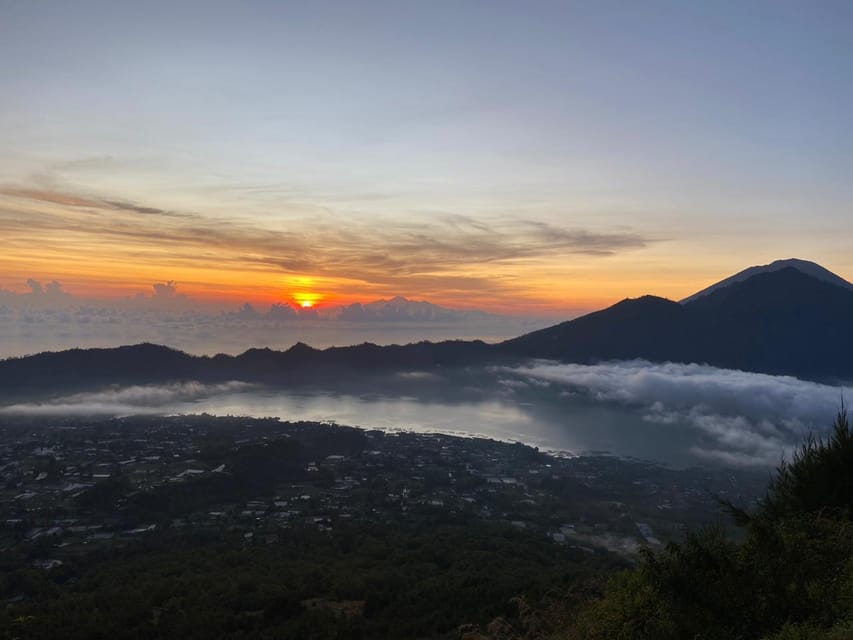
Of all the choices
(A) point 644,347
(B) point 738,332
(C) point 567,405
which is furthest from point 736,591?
(B) point 738,332

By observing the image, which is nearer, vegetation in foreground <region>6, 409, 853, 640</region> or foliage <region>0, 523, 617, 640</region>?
Answer: vegetation in foreground <region>6, 409, 853, 640</region>

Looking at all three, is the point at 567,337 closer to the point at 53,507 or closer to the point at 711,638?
the point at 53,507

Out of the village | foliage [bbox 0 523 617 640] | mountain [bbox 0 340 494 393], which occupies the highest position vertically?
mountain [bbox 0 340 494 393]

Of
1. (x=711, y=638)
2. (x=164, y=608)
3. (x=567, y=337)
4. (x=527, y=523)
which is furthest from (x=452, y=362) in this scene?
(x=711, y=638)

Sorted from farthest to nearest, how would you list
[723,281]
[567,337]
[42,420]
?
[723,281] < [567,337] < [42,420]

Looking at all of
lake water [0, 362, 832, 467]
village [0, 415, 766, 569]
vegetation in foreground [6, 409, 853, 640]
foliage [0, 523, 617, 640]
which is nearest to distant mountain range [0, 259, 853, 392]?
lake water [0, 362, 832, 467]

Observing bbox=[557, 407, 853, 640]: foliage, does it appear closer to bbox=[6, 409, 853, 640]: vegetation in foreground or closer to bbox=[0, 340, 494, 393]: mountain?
bbox=[6, 409, 853, 640]: vegetation in foreground

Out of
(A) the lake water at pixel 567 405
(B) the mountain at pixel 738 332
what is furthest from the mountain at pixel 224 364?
(B) the mountain at pixel 738 332
